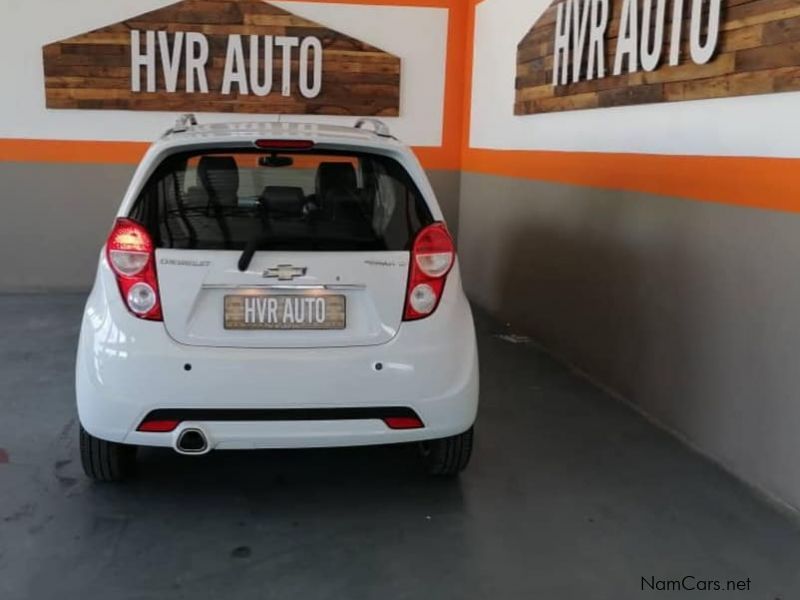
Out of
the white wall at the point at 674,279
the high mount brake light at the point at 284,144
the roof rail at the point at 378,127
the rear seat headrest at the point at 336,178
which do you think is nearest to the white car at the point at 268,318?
the high mount brake light at the point at 284,144

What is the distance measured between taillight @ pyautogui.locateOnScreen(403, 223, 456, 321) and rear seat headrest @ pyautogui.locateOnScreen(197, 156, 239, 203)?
Answer: 2.31 feet

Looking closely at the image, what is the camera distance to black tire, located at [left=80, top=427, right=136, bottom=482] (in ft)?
10.0

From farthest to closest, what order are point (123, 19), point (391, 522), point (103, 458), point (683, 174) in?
point (123, 19) < point (683, 174) < point (103, 458) < point (391, 522)

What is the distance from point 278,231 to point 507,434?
1.67m

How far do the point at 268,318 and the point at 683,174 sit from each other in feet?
7.22

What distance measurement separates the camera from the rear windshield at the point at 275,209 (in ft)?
9.12

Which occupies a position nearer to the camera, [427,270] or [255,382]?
[255,382]

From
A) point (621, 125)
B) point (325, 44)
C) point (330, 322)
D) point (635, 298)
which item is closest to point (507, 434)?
A: point (635, 298)

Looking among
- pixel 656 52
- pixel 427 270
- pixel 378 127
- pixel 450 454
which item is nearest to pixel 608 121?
pixel 656 52

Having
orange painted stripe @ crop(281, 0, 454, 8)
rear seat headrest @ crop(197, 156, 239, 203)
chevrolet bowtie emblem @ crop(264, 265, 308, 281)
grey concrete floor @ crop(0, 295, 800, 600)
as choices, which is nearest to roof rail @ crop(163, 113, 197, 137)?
rear seat headrest @ crop(197, 156, 239, 203)

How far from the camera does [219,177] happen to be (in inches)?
119

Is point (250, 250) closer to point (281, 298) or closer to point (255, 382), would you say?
point (281, 298)

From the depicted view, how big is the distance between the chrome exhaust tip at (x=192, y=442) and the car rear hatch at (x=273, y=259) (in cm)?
31

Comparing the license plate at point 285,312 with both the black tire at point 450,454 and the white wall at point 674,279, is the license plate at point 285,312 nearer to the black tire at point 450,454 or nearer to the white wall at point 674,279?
the black tire at point 450,454
